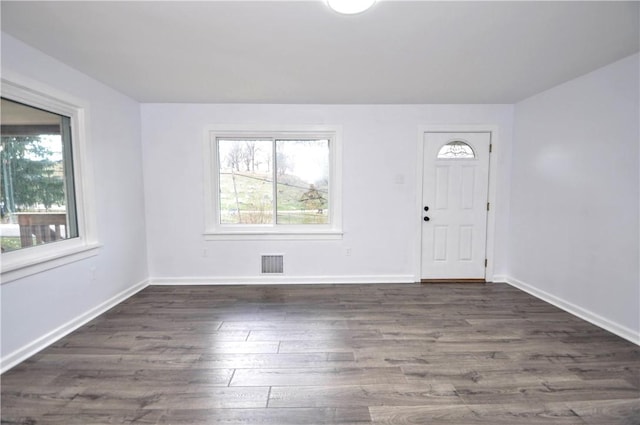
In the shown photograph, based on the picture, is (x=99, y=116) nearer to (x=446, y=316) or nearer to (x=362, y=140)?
(x=362, y=140)

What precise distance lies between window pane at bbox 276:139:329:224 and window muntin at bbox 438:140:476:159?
1.56 m

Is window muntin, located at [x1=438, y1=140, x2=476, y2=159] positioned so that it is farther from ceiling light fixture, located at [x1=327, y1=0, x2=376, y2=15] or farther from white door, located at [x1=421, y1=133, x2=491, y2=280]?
ceiling light fixture, located at [x1=327, y1=0, x2=376, y2=15]

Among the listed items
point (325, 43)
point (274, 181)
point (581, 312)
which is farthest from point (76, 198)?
point (581, 312)

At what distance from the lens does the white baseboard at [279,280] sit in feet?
12.3

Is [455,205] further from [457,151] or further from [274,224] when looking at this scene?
[274,224]

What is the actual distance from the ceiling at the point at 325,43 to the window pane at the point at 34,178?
57 cm

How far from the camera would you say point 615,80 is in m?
2.46

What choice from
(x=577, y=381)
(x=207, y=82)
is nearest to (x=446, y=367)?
(x=577, y=381)

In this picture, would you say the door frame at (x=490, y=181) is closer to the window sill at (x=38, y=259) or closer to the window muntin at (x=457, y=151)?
the window muntin at (x=457, y=151)

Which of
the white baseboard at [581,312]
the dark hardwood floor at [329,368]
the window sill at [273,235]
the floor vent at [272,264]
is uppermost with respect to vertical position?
the window sill at [273,235]

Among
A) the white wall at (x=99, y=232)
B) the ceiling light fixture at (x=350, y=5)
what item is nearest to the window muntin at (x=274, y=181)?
the white wall at (x=99, y=232)

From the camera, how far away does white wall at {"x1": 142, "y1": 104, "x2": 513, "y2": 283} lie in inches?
143

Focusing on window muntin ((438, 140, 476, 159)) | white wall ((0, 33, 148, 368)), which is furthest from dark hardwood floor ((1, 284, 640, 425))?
window muntin ((438, 140, 476, 159))

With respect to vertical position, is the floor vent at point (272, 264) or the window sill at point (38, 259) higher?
the window sill at point (38, 259)
